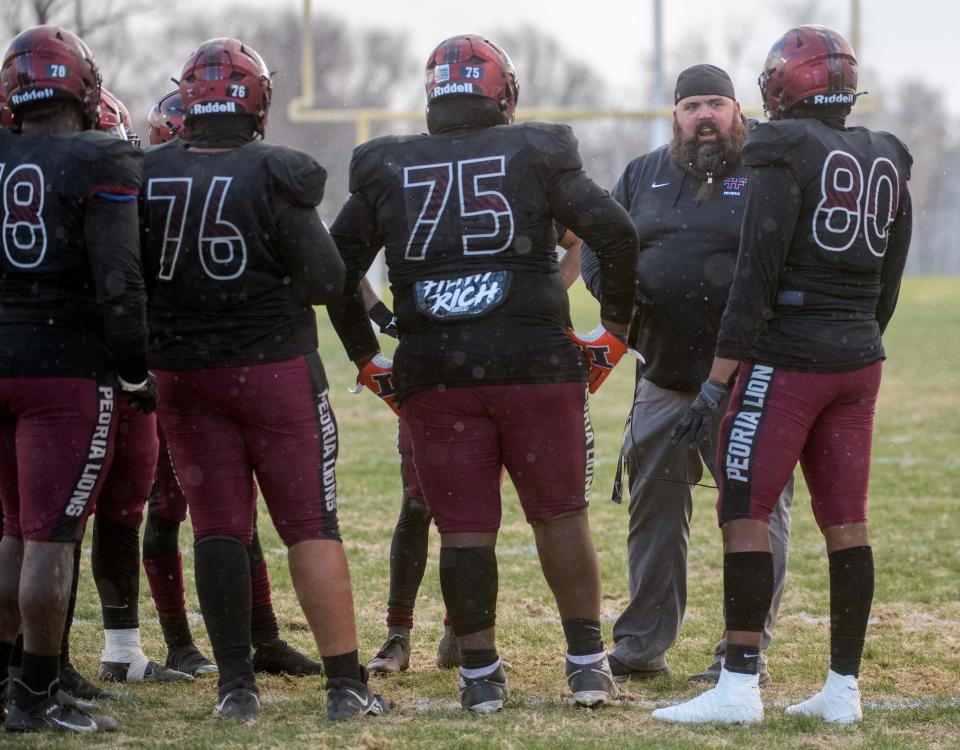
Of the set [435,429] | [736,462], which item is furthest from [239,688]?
[736,462]

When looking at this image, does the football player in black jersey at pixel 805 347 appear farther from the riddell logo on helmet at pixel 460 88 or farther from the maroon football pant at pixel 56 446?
the maroon football pant at pixel 56 446

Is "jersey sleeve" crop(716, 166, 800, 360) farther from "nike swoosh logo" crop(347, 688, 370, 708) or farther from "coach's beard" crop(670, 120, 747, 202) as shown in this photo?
"nike swoosh logo" crop(347, 688, 370, 708)

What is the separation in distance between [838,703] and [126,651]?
2.50 m

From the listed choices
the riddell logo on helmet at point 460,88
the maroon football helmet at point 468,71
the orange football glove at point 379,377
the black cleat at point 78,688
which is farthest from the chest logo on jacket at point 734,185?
the black cleat at point 78,688

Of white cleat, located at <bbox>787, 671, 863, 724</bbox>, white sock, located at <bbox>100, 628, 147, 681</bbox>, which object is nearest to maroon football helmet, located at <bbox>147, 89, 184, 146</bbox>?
white sock, located at <bbox>100, 628, 147, 681</bbox>

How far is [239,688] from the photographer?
4.11 m

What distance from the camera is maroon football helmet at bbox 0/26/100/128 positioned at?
3859mm

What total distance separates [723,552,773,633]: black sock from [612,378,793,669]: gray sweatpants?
2.52ft

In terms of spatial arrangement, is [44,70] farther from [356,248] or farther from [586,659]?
[586,659]

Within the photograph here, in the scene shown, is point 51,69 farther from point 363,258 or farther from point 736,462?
point 736,462

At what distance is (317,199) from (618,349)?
111 centimetres

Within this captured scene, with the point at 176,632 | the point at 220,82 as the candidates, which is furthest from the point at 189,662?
the point at 220,82

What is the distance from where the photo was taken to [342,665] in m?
4.11

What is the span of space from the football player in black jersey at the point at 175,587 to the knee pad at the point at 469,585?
88cm
